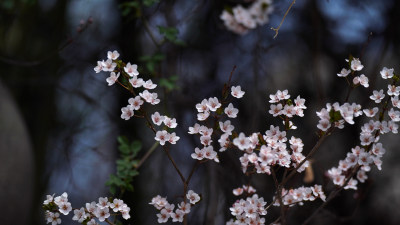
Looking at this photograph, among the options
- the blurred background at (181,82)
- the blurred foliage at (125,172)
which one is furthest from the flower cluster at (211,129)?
the blurred background at (181,82)

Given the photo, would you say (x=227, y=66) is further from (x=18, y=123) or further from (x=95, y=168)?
(x=18, y=123)

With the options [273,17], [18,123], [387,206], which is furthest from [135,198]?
[387,206]

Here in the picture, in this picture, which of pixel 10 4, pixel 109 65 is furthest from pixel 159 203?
pixel 10 4

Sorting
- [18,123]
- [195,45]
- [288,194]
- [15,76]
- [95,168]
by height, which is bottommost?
[288,194]

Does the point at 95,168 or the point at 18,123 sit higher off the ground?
the point at 18,123

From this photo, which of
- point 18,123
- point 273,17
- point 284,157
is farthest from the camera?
point 273,17
